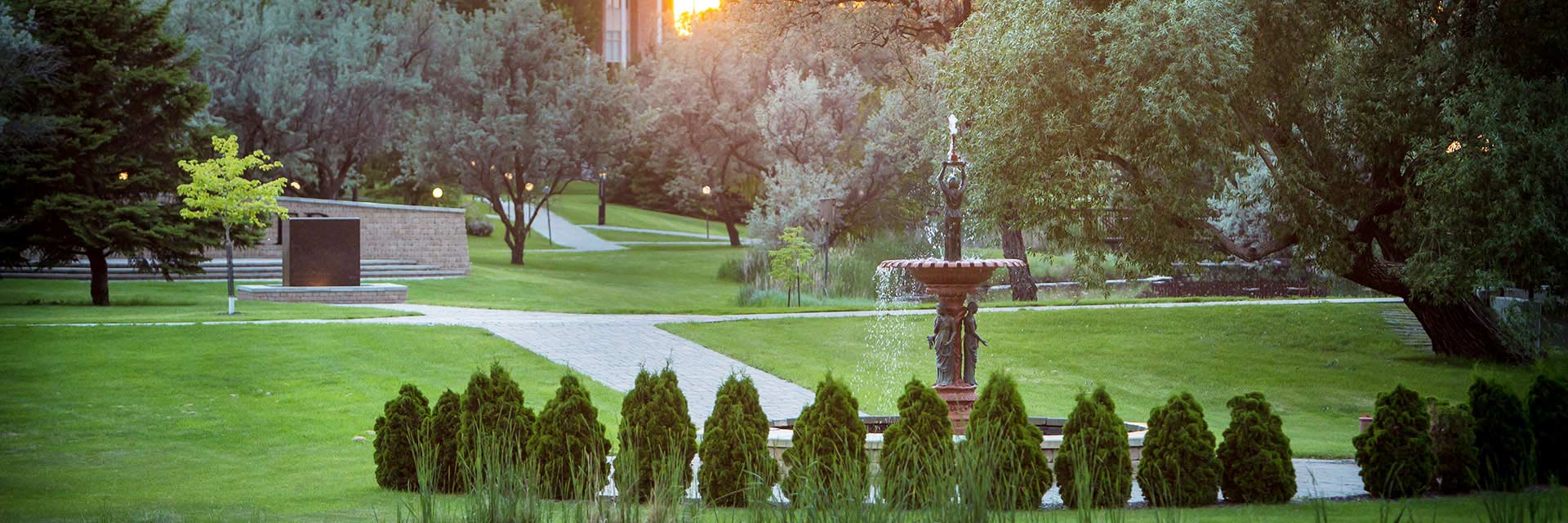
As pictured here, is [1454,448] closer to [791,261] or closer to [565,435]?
[565,435]

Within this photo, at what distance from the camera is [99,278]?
25000mm

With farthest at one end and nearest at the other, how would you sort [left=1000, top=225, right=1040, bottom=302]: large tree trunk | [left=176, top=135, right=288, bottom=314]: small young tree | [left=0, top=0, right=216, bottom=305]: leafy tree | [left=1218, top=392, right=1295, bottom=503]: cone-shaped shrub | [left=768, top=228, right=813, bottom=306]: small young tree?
[left=768, top=228, right=813, bottom=306]: small young tree < [left=1000, top=225, right=1040, bottom=302]: large tree trunk < [left=0, top=0, right=216, bottom=305]: leafy tree < [left=176, top=135, right=288, bottom=314]: small young tree < [left=1218, top=392, right=1295, bottom=503]: cone-shaped shrub

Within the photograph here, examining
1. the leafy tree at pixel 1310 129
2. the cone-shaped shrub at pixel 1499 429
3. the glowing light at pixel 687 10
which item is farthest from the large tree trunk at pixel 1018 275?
the glowing light at pixel 687 10

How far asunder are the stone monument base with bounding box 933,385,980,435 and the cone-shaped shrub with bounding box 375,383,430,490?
4321 mm

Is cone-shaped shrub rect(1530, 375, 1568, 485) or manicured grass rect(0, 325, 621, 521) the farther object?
cone-shaped shrub rect(1530, 375, 1568, 485)

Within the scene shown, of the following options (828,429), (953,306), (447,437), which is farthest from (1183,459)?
(447,437)

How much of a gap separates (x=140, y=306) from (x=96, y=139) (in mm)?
3010

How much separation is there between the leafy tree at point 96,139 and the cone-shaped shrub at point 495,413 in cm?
1652

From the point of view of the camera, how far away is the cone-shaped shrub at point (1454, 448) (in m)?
9.98

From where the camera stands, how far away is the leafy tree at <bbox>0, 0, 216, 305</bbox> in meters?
24.1

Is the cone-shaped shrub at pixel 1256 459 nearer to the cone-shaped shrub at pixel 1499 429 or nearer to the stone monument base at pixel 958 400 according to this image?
the cone-shaped shrub at pixel 1499 429

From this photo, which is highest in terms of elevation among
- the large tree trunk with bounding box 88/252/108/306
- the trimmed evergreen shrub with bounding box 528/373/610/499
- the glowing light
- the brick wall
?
the glowing light

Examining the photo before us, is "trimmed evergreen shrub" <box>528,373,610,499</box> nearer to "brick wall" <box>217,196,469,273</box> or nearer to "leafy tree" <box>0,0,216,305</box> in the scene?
"leafy tree" <box>0,0,216,305</box>

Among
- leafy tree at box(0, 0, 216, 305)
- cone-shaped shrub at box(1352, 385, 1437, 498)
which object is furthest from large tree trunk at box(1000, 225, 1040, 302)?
cone-shaped shrub at box(1352, 385, 1437, 498)
